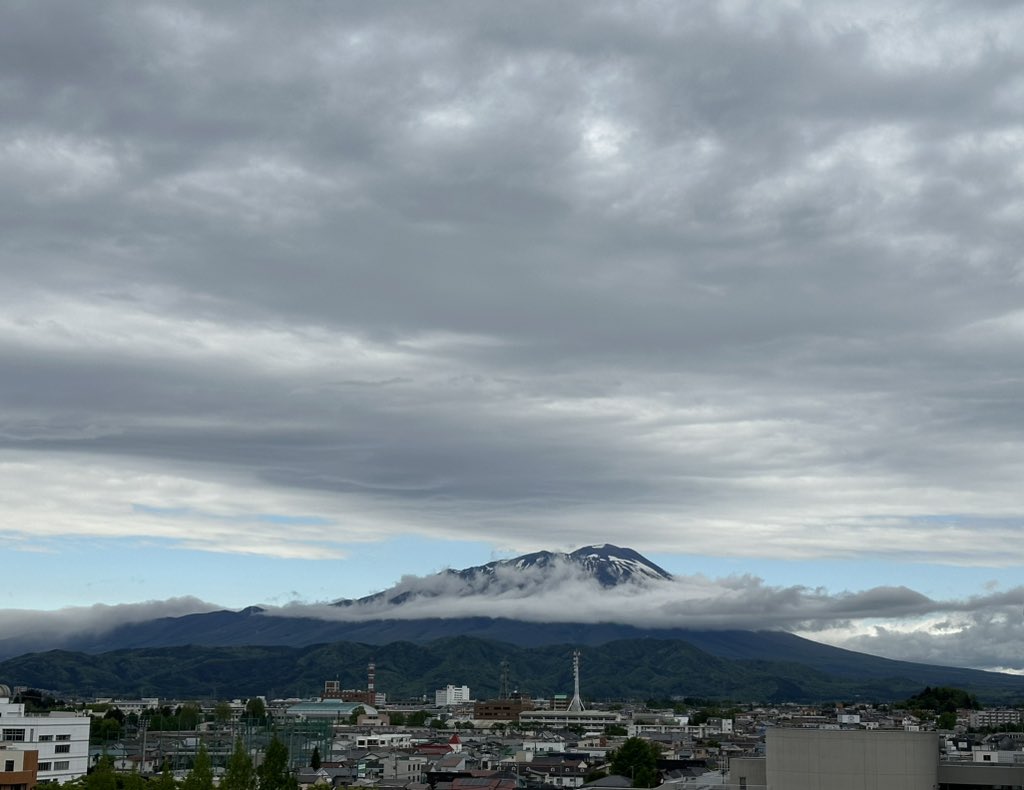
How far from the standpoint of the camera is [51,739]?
93562 millimetres

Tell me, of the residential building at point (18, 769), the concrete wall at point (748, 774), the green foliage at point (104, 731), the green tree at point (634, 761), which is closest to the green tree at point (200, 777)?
the residential building at point (18, 769)

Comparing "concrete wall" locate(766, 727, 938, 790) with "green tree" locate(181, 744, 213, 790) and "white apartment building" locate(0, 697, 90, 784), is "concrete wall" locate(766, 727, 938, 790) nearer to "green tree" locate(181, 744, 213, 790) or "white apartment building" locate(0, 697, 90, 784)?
"green tree" locate(181, 744, 213, 790)

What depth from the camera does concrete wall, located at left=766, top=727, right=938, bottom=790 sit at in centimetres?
5878

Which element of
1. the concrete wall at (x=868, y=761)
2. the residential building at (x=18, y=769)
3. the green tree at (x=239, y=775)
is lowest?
the residential building at (x=18, y=769)

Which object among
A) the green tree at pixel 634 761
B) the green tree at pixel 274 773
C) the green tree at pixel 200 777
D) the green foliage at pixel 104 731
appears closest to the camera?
the green tree at pixel 200 777

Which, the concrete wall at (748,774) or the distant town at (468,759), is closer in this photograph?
the distant town at (468,759)

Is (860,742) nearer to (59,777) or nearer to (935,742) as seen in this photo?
(935,742)

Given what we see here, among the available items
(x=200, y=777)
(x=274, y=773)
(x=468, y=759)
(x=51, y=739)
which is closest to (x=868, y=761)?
(x=274, y=773)

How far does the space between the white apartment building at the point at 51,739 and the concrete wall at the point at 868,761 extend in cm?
5743

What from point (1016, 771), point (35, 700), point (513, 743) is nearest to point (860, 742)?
point (1016, 771)

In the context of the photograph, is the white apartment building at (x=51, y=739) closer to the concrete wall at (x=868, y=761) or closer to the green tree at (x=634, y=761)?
the green tree at (x=634, y=761)

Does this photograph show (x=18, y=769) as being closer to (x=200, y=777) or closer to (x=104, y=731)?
(x=200, y=777)

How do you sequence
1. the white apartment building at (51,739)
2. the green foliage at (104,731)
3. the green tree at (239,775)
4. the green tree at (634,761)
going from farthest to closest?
the green foliage at (104,731), the green tree at (634,761), the white apartment building at (51,739), the green tree at (239,775)

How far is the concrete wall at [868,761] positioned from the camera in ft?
193
